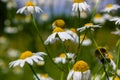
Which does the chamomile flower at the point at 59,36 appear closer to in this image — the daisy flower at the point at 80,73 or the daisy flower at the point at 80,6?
the daisy flower at the point at 80,6

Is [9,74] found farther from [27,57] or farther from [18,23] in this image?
[27,57]

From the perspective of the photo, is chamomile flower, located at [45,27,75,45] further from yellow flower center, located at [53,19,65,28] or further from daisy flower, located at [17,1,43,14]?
daisy flower, located at [17,1,43,14]

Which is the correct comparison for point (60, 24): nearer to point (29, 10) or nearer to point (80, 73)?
point (29, 10)

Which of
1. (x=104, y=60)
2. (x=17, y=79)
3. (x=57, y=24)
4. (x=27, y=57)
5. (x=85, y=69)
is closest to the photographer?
(x=85, y=69)

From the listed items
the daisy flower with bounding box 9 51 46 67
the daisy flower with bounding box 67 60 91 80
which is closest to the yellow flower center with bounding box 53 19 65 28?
the daisy flower with bounding box 9 51 46 67

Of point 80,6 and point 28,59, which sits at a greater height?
point 80,6

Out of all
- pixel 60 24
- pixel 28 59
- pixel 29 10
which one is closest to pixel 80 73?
pixel 28 59

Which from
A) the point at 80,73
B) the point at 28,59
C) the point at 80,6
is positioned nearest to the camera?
the point at 80,73

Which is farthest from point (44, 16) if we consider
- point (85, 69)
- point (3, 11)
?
point (3, 11)
